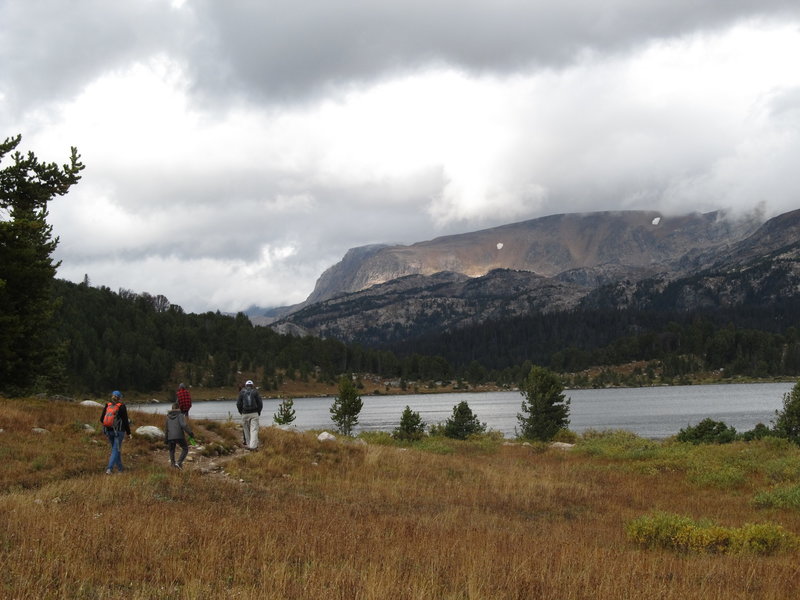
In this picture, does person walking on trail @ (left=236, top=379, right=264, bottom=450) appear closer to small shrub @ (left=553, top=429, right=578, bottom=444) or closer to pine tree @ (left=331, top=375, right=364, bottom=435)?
pine tree @ (left=331, top=375, right=364, bottom=435)

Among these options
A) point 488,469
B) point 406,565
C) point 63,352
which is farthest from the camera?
point 63,352

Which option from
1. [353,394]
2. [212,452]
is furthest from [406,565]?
[353,394]

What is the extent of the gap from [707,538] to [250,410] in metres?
17.5

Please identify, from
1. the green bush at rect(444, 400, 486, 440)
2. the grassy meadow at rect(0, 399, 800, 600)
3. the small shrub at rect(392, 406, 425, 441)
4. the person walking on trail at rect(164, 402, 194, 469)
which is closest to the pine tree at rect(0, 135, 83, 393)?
the grassy meadow at rect(0, 399, 800, 600)

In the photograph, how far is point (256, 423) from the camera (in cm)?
2702

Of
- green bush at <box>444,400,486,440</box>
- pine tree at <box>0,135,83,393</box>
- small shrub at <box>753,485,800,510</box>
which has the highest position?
pine tree at <box>0,135,83,393</box>

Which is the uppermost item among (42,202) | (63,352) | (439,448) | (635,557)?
(42,202)

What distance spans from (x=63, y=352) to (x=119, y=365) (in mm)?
148723

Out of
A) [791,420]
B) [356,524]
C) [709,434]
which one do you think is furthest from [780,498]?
[709,434]

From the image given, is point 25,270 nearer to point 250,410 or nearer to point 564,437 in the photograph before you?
point 250,410

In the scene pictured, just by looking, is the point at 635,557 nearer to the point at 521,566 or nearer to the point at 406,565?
the point at 521,566

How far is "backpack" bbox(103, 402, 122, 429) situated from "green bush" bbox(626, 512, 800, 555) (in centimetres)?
1574

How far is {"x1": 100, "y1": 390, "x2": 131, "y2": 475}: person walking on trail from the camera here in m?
19.5

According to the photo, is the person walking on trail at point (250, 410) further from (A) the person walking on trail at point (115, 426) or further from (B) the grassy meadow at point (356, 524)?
(A) the person walking on trail at point (115, 426)
